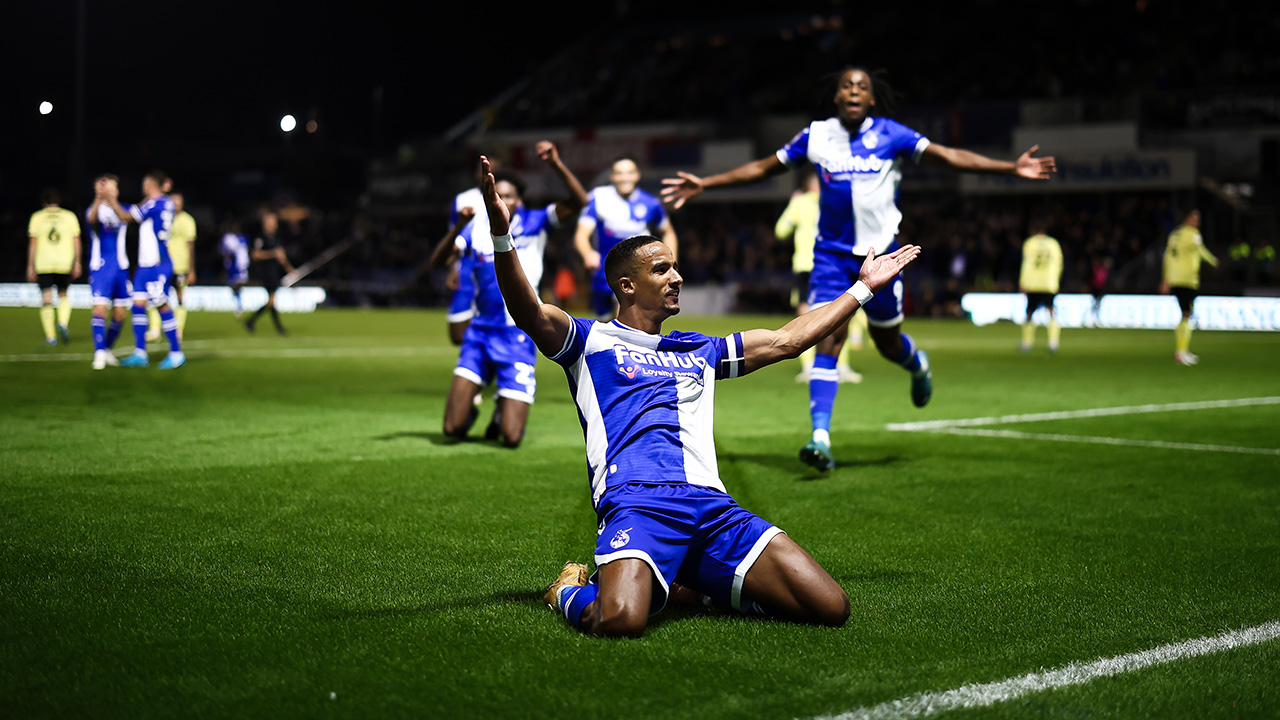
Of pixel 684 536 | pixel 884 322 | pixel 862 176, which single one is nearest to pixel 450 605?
pixel 684 536

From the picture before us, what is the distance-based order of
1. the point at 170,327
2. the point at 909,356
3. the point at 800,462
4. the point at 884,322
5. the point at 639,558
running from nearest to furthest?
1. the point at 639,558
2. the point at 884,322
3. the point at 800,462
4. the point at 909,356
5. the point at 170,327

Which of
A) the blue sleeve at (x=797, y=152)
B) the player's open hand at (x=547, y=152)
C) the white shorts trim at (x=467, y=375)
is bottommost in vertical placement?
the white shorts trim at (x=467, y=375)

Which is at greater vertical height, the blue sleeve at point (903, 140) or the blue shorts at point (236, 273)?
the blue sleeve at point (903, 140)

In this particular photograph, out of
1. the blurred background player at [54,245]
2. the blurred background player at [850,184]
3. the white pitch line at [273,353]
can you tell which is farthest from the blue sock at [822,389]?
the blurred background player at [54,245]

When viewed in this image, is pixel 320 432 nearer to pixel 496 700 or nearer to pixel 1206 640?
pixel 496 700

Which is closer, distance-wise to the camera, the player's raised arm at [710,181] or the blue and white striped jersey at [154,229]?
the player's raised arm at [710,181]

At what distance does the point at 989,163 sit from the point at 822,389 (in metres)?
1.70

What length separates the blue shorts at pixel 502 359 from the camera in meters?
8.34

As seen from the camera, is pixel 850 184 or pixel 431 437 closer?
pixel 850 184

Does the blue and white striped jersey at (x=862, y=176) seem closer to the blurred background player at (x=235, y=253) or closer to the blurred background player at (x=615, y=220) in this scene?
the blurred background player at (x=615, y=220)

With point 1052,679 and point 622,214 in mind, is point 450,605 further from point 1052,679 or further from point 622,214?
point 622,214

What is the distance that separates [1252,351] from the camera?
18.7 meters

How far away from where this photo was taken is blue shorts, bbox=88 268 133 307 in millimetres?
13828

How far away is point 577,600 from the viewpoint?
3871 millimetres
